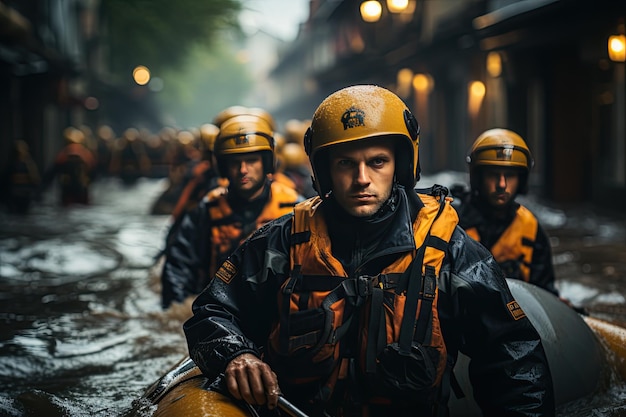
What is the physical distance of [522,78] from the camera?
18.6m

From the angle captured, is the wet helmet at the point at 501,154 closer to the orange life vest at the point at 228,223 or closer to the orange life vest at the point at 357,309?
the orange life vest at the point at 228,223

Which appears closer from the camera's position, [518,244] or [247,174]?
[518,244]

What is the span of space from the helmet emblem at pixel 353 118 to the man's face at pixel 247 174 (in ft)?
9.96

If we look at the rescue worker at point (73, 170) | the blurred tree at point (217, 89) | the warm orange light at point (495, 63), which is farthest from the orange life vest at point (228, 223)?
the blurred tree at point (217, 89)

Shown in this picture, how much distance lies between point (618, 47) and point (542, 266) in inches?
330

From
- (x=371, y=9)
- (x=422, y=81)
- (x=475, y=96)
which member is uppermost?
(x=422, y=81)

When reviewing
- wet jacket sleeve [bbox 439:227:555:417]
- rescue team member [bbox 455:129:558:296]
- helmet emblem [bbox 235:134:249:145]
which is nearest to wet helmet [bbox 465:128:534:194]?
rescue team member [bbox 455:129:558:296]

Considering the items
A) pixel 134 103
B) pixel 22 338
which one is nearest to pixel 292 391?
pixel 22 338

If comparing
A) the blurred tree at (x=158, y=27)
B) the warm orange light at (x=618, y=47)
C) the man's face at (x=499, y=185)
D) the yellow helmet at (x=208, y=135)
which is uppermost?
the blurred tree at (x=158, y=27)

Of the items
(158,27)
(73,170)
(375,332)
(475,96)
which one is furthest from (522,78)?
(158,27)

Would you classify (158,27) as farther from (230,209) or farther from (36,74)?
(230,209)

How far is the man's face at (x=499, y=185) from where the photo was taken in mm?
5676

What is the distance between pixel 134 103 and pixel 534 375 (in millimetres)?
50095

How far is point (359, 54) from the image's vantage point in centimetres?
3256
